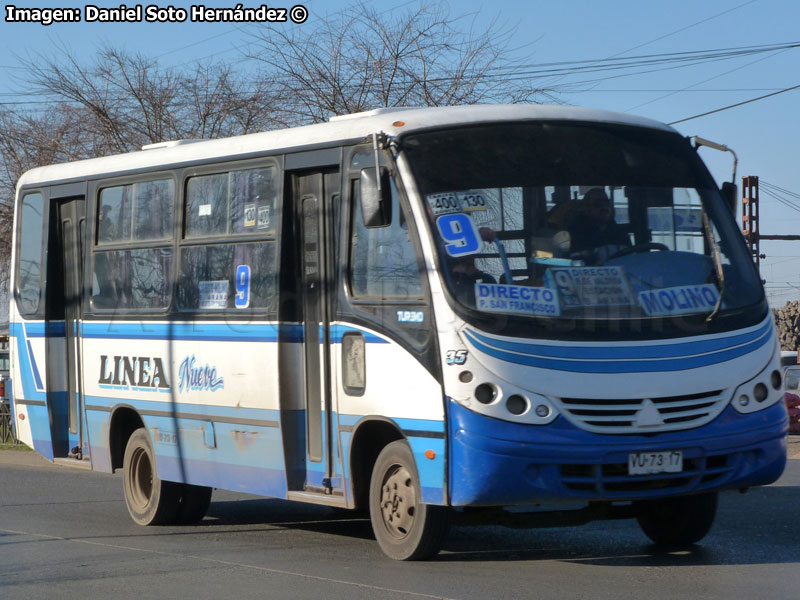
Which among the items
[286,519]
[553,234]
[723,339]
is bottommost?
[286,519]

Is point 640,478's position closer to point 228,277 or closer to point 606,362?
point 606,362

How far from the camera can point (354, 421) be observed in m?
8.86

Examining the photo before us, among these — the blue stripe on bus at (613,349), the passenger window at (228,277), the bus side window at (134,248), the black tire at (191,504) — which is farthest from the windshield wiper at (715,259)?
the black tire at (191,504)

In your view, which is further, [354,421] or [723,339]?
[354,421]

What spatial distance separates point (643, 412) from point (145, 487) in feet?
16.9

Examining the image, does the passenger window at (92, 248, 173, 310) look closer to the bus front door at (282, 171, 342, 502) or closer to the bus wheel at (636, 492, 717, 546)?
the bus front door at (282, 171, 342, 502)

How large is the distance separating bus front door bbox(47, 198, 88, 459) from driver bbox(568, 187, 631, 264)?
5.52 m

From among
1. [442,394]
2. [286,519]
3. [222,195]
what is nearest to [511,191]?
[442,394]

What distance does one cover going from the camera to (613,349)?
26.1ft

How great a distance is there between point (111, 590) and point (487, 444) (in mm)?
2360

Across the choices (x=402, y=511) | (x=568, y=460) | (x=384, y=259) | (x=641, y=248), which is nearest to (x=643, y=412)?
(x=568, y=460)

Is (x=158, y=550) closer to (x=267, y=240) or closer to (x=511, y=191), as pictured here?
(x=267, y=240)

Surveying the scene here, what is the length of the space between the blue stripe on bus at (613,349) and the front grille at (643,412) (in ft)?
0.82

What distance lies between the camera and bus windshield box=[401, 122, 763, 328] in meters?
8.14
